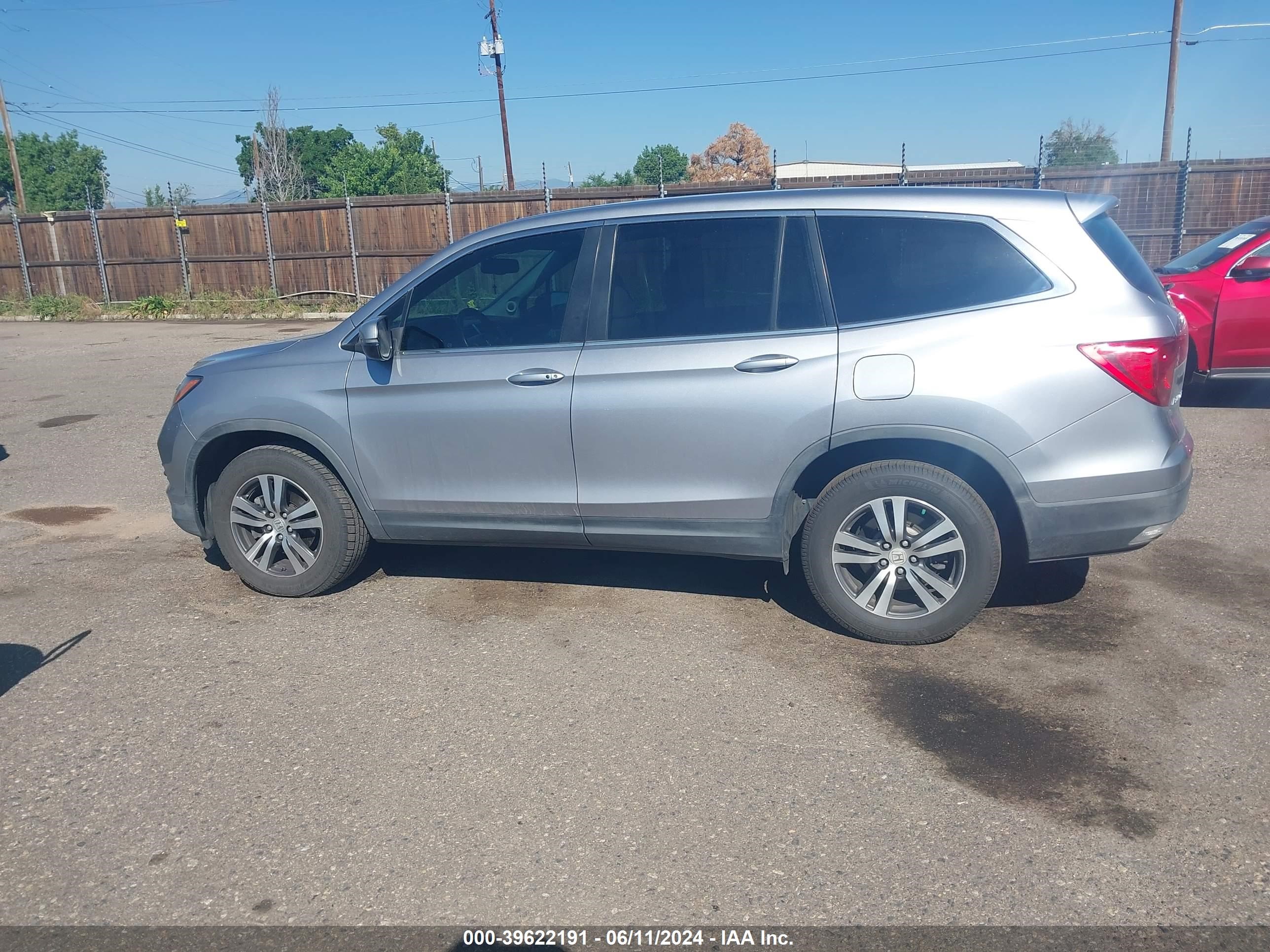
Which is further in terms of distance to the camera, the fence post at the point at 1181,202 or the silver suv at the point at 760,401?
the fence post at the point at 1181,202

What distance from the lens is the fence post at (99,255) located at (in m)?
26.4

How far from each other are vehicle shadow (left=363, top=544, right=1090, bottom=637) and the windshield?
5.29m

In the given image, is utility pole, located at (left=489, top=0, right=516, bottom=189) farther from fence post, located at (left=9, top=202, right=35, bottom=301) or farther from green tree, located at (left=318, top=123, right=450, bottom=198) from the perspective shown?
green tree, located at (left=318, top=123, right=450, bottom=198)

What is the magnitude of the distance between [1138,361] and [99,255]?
92.1 feet

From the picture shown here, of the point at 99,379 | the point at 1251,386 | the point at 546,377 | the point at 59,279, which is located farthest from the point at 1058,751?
the point at 59,279

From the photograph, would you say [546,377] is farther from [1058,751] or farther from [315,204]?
[315,204]

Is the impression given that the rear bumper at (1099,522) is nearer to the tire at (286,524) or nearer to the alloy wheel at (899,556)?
the alloy wheel at (899,556)

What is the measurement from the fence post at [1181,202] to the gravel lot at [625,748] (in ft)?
46.5

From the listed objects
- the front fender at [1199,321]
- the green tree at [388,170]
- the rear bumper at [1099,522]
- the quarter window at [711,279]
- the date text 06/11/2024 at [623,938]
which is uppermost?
the green tree at [388,170]

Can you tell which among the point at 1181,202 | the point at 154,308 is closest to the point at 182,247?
the point at 154,308

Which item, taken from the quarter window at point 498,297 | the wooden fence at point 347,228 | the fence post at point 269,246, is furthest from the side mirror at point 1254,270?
the fence post at point 269,246

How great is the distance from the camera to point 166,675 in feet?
14.8

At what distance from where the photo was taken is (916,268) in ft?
14.7

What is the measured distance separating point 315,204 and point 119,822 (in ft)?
74.4
